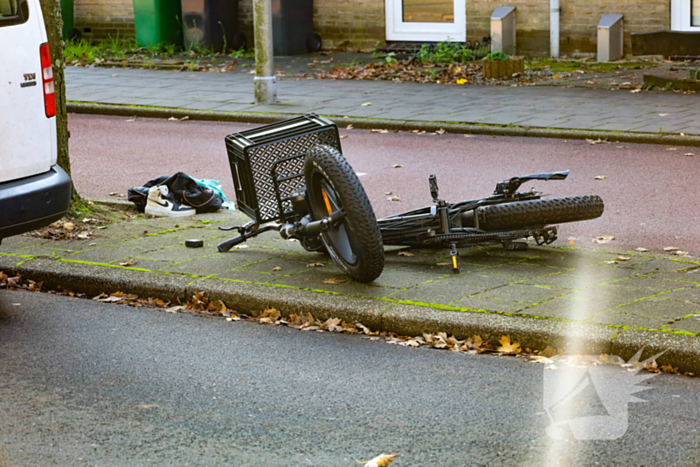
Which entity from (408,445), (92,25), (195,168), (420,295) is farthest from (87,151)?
(92,25)

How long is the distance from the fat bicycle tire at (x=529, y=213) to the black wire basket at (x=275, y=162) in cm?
98

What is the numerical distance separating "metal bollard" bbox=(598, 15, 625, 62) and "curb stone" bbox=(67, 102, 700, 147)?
21.5ft

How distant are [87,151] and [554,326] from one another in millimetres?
7167

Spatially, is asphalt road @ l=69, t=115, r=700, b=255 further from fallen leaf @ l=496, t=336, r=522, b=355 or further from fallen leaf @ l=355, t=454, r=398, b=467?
fallen leaf @ l=355, t=454, r=398, b=467

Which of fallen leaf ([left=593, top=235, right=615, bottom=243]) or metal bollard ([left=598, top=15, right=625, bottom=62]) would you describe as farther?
metal bollard ([left=598, top=15, right=625, bottom=62])

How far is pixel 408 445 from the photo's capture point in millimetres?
3688

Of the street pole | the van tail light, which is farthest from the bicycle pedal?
the street pole

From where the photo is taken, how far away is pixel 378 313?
500cm

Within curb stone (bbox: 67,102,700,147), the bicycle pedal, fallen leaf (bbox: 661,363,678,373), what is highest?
curb stone (bbox: 67,102,700,147)

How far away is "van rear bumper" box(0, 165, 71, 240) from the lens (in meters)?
5.01

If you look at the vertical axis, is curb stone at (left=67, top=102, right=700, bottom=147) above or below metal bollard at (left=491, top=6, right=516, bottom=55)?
below

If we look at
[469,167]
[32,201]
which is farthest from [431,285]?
[469,167]

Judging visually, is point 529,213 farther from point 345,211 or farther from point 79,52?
point 79,52

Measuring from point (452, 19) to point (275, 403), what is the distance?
15.6 m
